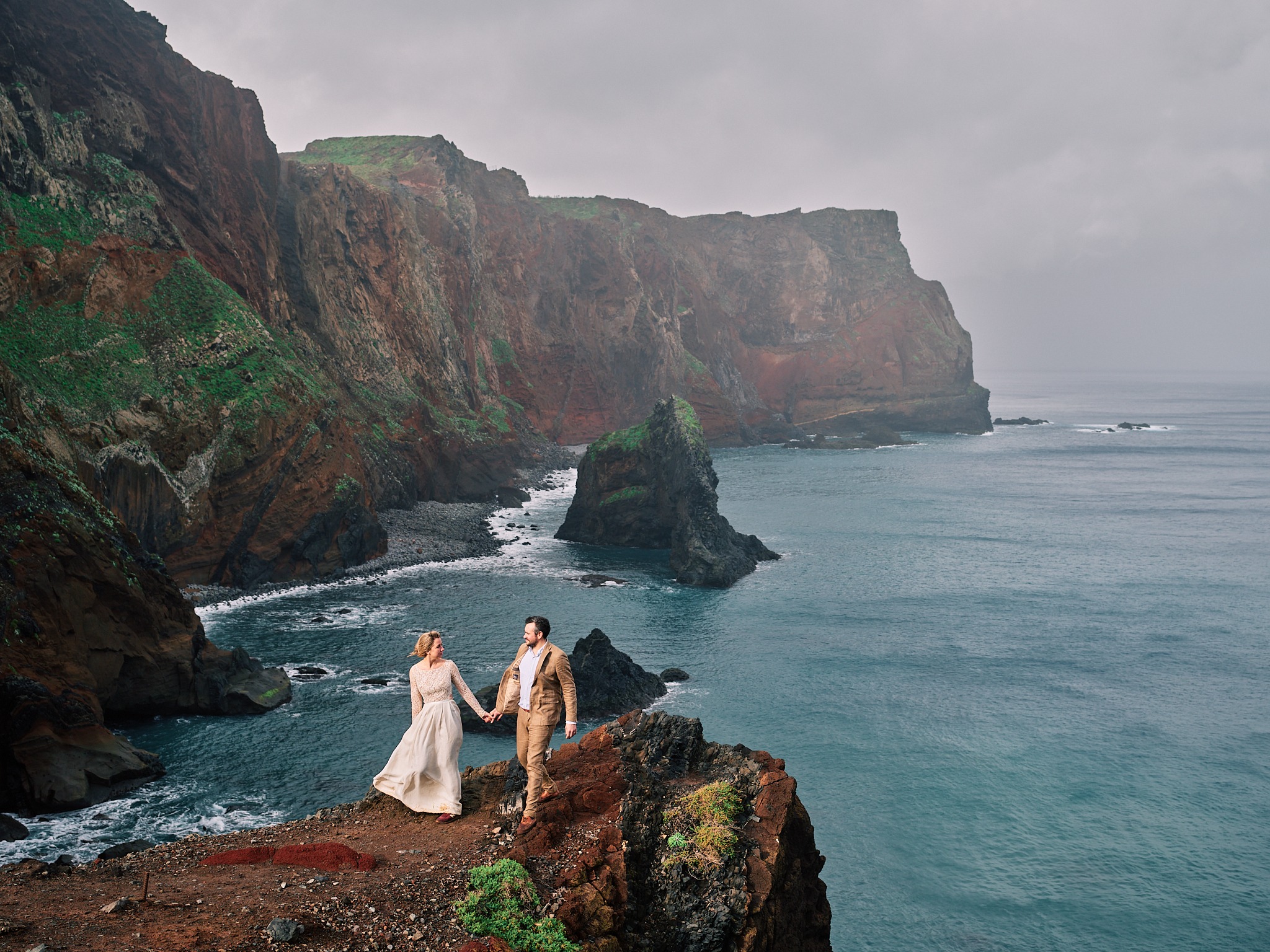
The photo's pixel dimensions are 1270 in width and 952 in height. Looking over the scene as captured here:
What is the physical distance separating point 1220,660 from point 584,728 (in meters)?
32.2

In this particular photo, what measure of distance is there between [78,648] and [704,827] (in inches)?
1016

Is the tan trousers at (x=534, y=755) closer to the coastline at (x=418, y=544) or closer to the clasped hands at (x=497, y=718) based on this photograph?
the clasped hands at (x=497, y=718)

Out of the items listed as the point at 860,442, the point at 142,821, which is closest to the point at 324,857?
the point at 142,821

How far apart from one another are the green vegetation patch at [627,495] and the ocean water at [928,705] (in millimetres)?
5062

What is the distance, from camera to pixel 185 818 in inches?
1039

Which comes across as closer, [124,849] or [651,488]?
[124,849]

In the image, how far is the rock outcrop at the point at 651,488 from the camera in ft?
217

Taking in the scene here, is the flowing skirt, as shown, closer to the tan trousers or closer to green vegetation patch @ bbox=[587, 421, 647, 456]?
the tan trousers

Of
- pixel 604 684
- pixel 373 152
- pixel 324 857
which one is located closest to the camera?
pixel 324 857

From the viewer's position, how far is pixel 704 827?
40.2 feet

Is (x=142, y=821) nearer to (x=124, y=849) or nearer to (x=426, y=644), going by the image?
(x=124, y=849)

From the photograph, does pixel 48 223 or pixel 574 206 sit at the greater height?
pixel 574 206

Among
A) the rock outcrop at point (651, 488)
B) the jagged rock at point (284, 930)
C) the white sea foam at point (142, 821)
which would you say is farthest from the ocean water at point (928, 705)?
the jagged rock at point (284, 930)

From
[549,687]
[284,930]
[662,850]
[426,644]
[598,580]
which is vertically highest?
[426,644]
